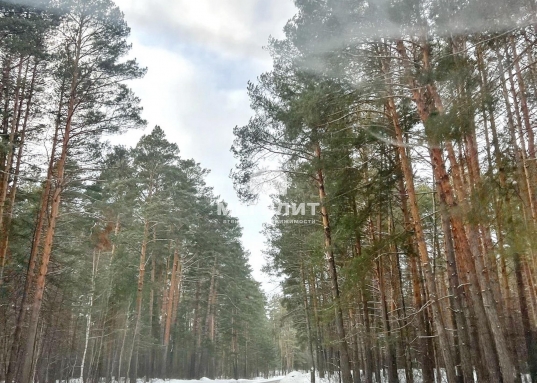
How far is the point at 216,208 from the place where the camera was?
109 feet

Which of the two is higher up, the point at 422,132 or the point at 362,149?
the point at 362,149

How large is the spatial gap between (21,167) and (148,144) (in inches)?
489

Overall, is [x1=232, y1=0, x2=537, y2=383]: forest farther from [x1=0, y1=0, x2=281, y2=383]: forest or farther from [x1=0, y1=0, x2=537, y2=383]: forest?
[x1=0, y1=0, x2=281, y2=383]: forest

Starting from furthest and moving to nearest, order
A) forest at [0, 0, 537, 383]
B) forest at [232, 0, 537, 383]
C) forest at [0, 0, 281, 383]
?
forest at [0, 0, 281, 383], forest at [0, 0, 537, 383], forest at [232, 0, 537, 383]

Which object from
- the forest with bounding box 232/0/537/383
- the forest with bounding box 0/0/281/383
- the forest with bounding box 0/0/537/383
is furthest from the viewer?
the forest with bounding box 0/0/281/383

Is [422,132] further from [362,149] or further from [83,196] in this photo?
[83,196]

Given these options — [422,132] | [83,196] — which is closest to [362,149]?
[422,132]

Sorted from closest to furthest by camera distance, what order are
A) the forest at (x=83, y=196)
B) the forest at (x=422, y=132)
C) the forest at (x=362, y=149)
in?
1. the forest at (x=422, y=132)
2. the forest at (x=362, y=149)
3. the forest at (x=83, y=196)

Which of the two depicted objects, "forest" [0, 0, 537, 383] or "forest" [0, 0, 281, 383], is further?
"forest" [0, 0, 281, 383]

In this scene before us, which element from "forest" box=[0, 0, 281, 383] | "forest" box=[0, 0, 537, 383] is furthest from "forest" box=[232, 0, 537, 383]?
"forest" box=[0, 0, 281, 383]

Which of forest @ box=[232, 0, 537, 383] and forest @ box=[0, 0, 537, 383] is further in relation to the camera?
forest @ box=[0, 0, 537, 383]

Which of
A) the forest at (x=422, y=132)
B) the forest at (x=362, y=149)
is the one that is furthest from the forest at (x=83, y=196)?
the forest at (x=422, y=132)

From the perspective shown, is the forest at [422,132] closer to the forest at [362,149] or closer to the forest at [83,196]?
the forest at [362,149]

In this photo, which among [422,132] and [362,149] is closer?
[422,132]
